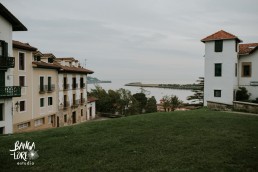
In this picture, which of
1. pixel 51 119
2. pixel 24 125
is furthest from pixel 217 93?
pixel 24 125

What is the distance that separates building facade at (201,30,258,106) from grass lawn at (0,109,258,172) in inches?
557

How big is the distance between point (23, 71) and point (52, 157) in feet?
71.9

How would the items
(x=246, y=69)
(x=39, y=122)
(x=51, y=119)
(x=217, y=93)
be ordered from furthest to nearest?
(x=51, y=119) → (x=39, y=122) → (x=246, y=69) → (x=217, y=93)

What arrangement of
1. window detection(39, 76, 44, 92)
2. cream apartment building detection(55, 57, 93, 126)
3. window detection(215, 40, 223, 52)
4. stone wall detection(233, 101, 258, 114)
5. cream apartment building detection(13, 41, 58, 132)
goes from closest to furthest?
1. stone wall detection(233, 101, 258, 114)
2. cream apartment building detection(13, 41, 58, 132)
3. window detection(215, 40, 223, 52)
4. window detection(39, 76, 44, 92)
5. cream apartment building detection(55, 57, 93, 126)

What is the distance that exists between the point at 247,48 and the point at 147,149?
970 inches

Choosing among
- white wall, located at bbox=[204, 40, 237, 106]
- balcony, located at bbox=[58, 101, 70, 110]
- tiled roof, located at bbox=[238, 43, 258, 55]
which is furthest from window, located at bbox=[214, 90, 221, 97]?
balcony, located at bbox=[58, 101, 70, 110]

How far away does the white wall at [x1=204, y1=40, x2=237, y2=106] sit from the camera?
89.2 feet

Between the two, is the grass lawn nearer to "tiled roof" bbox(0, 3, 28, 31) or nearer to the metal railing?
"tiled roof" bbox(0, 3, 28, 31)

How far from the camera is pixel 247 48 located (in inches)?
1152

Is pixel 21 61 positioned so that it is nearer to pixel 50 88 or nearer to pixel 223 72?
pixel 50 88

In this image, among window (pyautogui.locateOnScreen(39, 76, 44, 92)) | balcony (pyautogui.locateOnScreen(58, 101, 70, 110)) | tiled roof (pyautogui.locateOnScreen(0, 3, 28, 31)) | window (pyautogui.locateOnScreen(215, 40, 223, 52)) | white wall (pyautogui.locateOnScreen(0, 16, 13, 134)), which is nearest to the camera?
tiled roof (pyautogui.locateOnScreen(0, 3, 28, 31))

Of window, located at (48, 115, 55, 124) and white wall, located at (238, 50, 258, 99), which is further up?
white wall, located at (238, 50, 258, 99)

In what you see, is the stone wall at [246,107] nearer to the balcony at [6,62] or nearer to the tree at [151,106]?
the balcony at [6,62]

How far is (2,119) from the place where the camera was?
23.1 m
